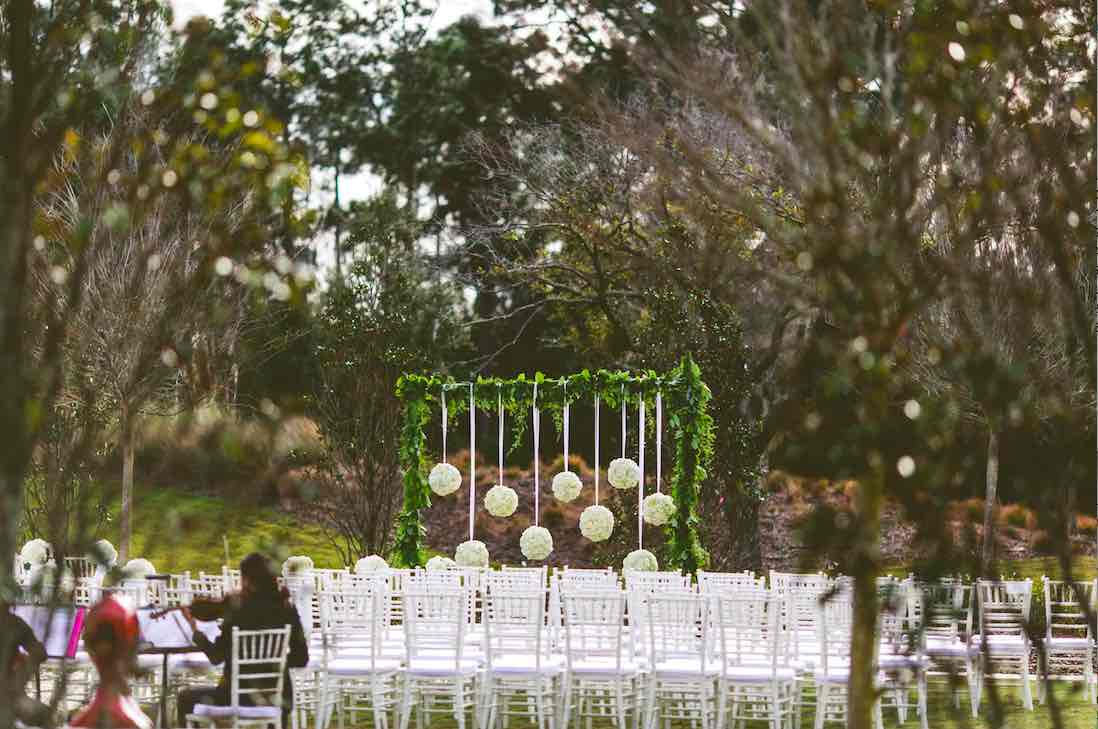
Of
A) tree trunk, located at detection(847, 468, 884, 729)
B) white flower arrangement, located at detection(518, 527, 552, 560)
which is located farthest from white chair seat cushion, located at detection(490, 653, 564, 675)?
tree trunk, located at detection(847, 468, 884, 729)

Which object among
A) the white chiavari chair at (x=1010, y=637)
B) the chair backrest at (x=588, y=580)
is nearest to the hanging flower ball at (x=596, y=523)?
the chair backrest at (x=588, y=580)

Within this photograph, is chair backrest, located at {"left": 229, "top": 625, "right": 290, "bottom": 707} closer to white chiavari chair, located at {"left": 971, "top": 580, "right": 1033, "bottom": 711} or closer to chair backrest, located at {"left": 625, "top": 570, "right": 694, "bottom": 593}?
chair backrest, located at {"left": 625, "top": 570, "right": 694, "bottom": 593}

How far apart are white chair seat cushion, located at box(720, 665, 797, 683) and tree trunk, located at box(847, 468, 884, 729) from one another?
204 inches

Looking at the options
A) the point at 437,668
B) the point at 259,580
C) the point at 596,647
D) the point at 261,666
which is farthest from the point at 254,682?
the point at 596,647

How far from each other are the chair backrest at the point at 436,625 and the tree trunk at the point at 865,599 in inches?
201

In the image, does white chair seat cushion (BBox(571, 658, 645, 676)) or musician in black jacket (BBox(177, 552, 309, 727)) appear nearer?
musician in black jacket (BBox(177, 552, 309, 727))

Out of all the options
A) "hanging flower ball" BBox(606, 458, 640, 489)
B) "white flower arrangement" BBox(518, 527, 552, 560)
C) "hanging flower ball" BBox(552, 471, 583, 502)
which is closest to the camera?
"hanging flower ball" BBox(606, 458, 640, 489)

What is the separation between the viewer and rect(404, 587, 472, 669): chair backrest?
777 cm

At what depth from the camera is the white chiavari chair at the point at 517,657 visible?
7.99m

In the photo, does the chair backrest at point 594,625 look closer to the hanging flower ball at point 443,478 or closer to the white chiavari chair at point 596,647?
the white chiavari chair at point 596,647

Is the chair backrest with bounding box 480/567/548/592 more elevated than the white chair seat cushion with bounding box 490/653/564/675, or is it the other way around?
the chair backrest with bounding box 480/567/548/592

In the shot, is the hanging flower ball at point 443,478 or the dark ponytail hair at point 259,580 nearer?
the dark ponytail hair at point 259,580

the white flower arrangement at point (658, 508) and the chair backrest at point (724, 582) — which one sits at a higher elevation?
the white flower arrangement at point (658, 508)

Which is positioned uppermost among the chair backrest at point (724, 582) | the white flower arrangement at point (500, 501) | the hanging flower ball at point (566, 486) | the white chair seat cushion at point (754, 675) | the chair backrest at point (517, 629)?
the hanging flower ball at point (566, 486)
